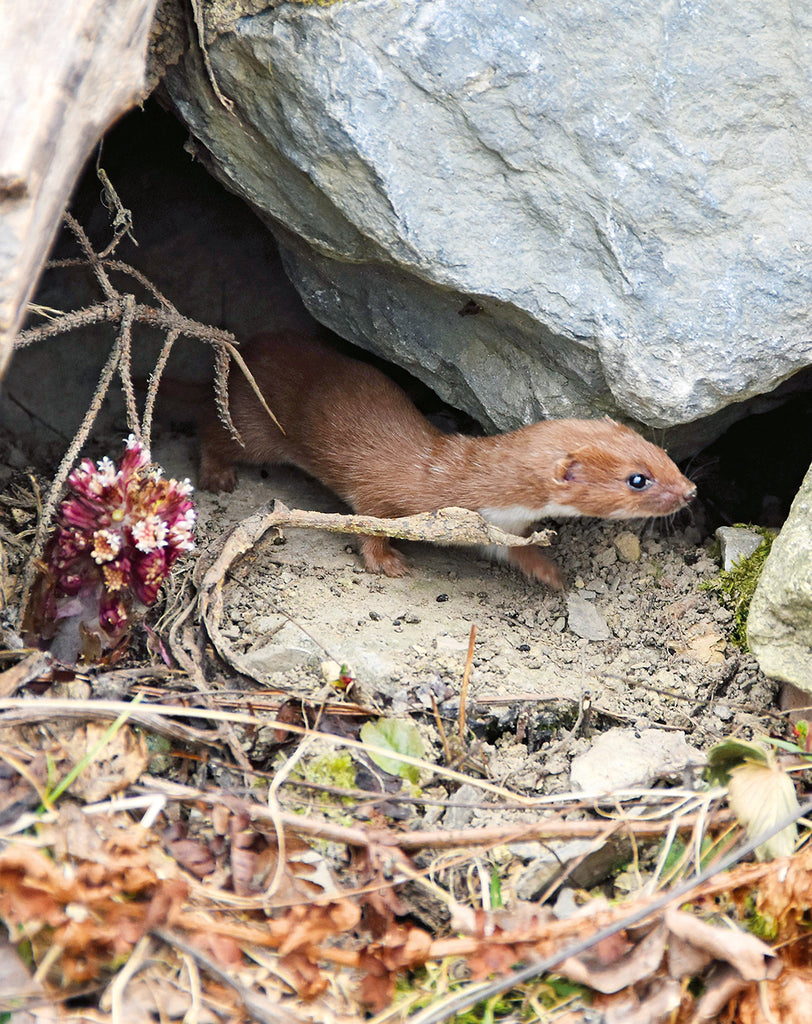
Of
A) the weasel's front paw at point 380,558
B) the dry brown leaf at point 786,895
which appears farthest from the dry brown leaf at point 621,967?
the weasel's front paw at point 380,558

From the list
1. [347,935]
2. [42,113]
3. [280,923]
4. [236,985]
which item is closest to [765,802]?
[347,935]

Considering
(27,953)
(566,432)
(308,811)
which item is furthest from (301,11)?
(27,953)

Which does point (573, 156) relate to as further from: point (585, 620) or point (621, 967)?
point (621, 967)

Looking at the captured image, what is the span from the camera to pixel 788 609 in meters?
2.91

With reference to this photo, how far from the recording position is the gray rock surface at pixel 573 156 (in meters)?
2.83

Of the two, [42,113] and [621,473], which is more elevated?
[42,113]

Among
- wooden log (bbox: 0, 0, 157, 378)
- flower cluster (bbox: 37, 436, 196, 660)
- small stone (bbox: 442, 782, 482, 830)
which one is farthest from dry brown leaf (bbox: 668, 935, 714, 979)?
wooden log (bbox: 0, 0, 157, 378)

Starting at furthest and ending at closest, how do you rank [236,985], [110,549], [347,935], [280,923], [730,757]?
[110,549] < [730,757] < [347,935] < [280,923] < [236,985]

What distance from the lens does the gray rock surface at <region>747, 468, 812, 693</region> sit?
2.88 m

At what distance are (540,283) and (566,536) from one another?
136 centimetres

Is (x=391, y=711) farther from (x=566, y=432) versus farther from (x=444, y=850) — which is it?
(x=566, y=432)

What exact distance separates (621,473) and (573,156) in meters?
1.17

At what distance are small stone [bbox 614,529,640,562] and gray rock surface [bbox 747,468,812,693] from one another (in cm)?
83

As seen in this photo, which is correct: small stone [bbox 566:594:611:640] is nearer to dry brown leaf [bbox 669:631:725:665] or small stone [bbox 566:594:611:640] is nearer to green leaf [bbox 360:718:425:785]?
dry brown leaf [bbox 669:631:725:665]
